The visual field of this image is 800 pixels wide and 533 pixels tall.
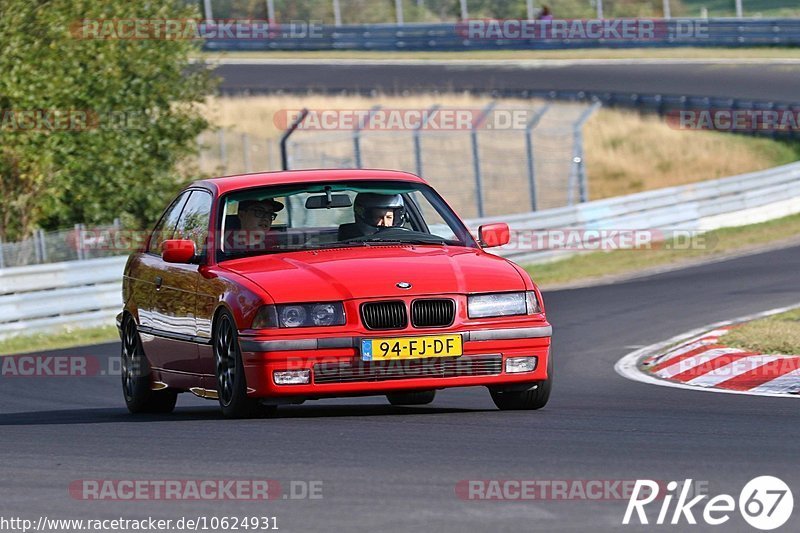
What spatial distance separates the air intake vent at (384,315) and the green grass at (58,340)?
10059 mm

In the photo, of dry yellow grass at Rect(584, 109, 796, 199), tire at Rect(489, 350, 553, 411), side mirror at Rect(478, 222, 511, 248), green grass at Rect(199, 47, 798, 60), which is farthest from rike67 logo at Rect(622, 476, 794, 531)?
green grass at Rect(199, 47, 798, 60)

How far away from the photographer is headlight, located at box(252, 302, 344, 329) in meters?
8.31

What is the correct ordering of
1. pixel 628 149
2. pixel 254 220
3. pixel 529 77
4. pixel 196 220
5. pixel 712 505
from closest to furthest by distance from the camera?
pixel 712 505 → pixel 254 220 → pixel 196 220 → pixel 628 149 → pixel 529 77

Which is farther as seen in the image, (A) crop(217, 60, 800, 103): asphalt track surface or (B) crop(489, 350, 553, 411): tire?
(A) crop(217, 60, 800, 103): asphalt track surface

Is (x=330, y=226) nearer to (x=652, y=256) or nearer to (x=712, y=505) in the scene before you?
(x=712, y=505)

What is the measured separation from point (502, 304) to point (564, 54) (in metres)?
39.7

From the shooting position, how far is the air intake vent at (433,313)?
27.5 ft

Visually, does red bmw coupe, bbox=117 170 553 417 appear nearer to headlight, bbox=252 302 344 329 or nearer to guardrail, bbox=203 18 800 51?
headlight, bbox=252 302 344 329

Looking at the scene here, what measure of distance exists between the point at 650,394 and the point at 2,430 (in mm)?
4254

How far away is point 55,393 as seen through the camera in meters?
12.7

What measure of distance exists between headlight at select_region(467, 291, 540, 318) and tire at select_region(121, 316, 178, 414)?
262 cm

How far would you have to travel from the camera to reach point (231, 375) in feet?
28.5

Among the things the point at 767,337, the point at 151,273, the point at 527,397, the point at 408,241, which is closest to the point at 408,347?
the point at 527,397

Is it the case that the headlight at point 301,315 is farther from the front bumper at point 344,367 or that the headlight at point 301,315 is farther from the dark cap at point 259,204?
the dark cap at point 259,204
